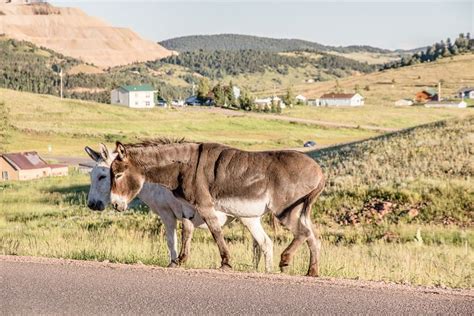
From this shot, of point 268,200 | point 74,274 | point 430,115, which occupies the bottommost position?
point 430,115

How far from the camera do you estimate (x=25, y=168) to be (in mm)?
65812

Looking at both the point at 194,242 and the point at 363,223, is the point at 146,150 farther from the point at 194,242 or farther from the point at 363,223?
the point at 363,223

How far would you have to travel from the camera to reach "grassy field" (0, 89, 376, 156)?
347ft

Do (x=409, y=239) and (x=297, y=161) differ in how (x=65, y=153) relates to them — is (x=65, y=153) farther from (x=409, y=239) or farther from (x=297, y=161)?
(x=297, y=161)

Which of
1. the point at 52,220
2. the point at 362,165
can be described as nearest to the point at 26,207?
the point at 52,220

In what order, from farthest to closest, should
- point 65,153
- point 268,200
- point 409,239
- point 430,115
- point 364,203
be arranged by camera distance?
1. point 430,115
2. point 65,153
3. point 364,203
4. point 409,239
5. point 268,200

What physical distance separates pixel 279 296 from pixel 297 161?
284cm

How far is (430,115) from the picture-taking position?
159875 millimetres

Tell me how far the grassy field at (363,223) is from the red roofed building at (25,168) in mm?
21763

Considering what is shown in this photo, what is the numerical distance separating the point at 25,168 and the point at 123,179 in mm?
56674

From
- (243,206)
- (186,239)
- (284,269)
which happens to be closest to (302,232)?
(284,269)

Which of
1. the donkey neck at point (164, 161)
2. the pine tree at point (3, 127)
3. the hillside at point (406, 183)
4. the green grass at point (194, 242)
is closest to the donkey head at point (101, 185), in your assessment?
the donkey neck at point (164, 161)

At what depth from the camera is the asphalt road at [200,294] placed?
8.20 m

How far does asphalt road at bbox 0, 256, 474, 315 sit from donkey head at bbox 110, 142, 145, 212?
1.38m
